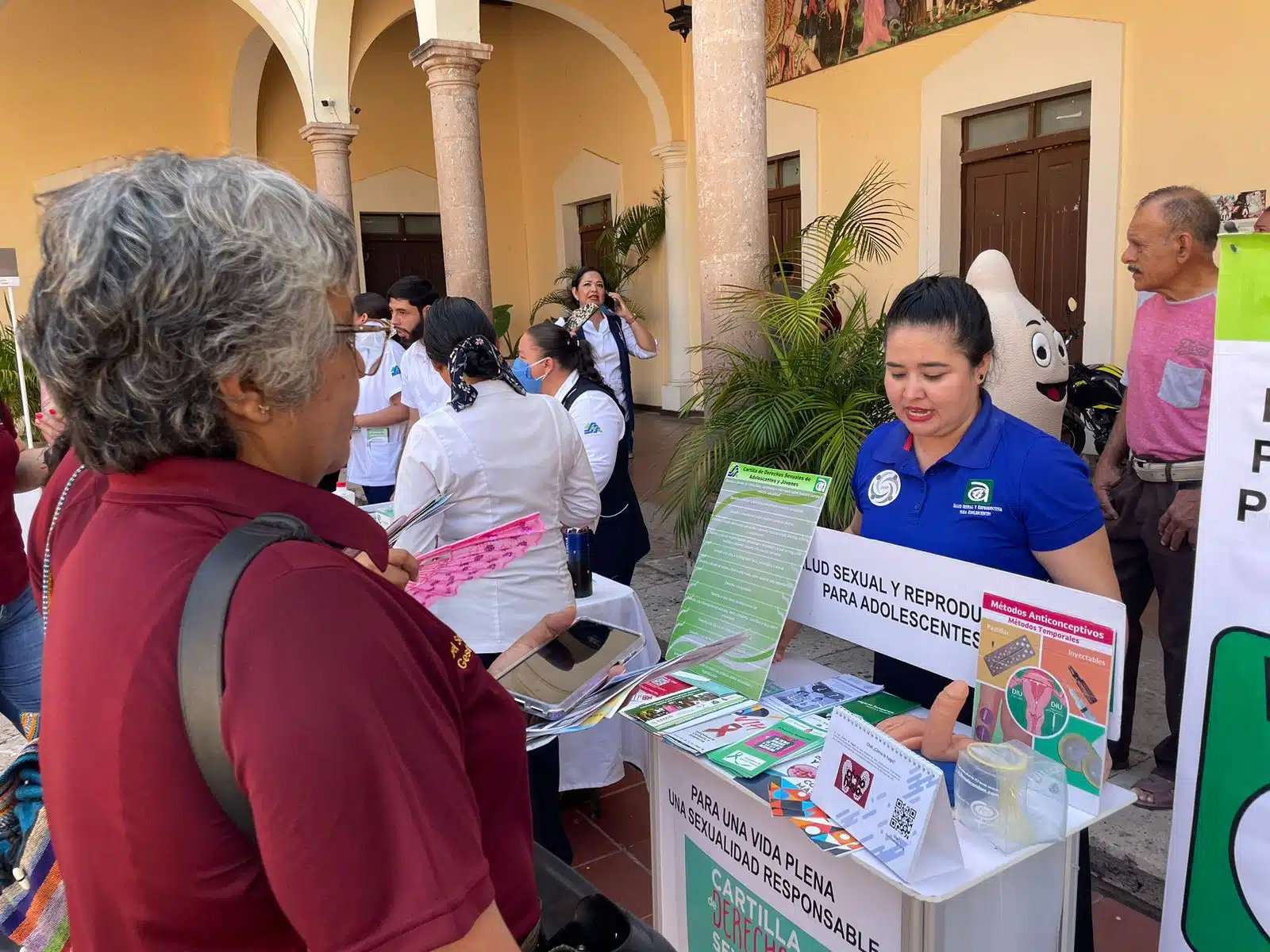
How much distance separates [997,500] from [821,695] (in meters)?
0.56

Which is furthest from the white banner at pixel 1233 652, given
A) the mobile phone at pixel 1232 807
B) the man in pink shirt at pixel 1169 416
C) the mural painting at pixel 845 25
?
the mural painting at pixel 845 25

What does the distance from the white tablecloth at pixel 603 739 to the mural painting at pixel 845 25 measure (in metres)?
5.99

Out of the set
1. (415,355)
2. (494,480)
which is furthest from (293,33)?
(494,480)

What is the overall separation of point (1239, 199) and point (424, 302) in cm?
492

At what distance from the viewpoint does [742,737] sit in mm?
1799

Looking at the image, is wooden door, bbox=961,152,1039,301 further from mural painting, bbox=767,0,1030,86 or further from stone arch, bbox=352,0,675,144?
stone arch, bbox=352,0,675,144

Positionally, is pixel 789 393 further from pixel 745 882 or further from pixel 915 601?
pixel 745 882

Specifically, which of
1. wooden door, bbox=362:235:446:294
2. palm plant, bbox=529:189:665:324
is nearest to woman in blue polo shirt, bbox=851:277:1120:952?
palm plant, bbox=529:189:665:324

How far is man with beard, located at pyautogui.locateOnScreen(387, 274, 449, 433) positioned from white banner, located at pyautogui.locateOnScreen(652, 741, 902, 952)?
7.94 ft

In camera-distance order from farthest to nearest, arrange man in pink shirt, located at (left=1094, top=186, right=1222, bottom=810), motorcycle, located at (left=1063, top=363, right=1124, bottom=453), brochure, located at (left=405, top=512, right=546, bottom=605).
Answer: motorcycle, located at (left=1063, top=363, right=1124, bottom=453)
man in pink shirt, located at (left=1094, top=186, right=1222, bottom=810)
brochure, located at (left=405, top=512, right=546, bottom=605)

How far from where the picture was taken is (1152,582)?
9.89 feet

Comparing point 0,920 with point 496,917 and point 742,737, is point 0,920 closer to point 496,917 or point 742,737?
point 496,917

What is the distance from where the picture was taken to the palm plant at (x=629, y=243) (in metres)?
11.2

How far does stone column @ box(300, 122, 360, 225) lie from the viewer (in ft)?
29.5
